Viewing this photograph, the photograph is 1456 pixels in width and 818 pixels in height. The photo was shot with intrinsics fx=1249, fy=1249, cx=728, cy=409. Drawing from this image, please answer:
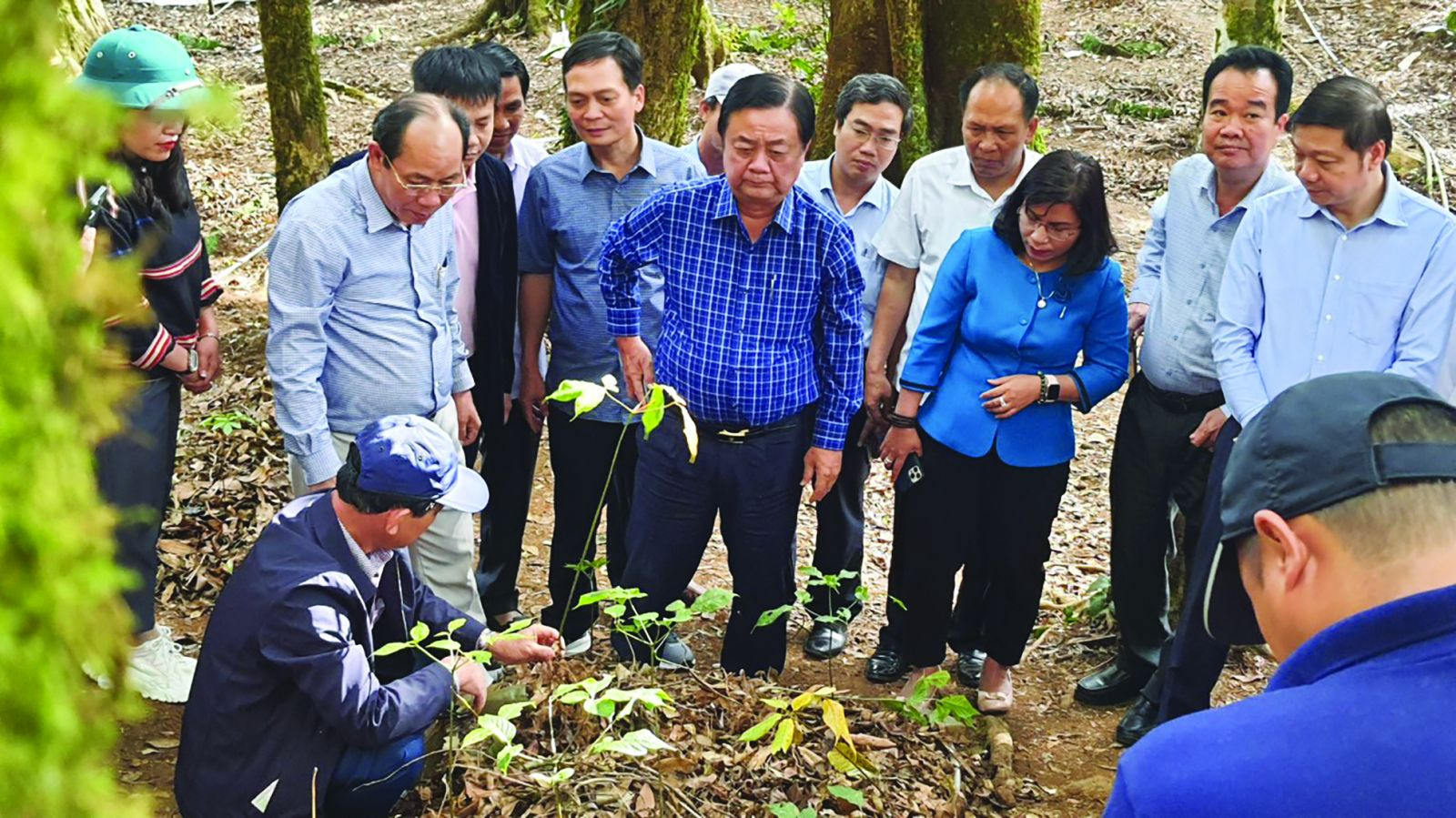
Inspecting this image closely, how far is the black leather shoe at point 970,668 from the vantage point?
5059 mm

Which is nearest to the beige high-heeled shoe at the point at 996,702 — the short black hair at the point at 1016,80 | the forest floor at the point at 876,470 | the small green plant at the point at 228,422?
the forest floor at the point at 876,470

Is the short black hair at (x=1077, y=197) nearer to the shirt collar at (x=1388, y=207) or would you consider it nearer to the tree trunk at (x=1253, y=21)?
the shirt collar at (x=1388, y=207)

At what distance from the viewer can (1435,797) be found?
1358 millimetres

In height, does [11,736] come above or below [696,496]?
above

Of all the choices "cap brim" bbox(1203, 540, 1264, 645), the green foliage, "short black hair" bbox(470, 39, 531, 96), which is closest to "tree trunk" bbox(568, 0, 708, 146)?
"short black hair" bbox(470, 39, 531, 96)

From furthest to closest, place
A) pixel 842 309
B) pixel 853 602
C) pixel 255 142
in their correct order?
pixel 255 142
pixel 853 602
pixel 842 309

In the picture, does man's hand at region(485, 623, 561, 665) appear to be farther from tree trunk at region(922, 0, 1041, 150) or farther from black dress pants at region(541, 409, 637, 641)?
tree trunk at region(922, 0, 1041, 150)

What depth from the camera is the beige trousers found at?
14.6ft

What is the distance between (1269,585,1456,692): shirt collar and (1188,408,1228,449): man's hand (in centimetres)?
300

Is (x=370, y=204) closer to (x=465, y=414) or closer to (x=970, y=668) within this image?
(x=465, y=414)

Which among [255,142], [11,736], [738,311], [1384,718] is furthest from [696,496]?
[255,142]

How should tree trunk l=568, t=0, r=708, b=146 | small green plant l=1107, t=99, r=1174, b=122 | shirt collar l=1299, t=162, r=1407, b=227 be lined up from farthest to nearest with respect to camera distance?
small green plant l=1107, t=99, r=1174, b=122 → tree trunk l=568, t=0, r=708, b=146 → shirt collar l=1299, t=162, r=1407, b=227

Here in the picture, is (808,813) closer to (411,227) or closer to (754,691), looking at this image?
(754,691)

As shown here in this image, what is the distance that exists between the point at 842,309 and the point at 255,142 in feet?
35.4
